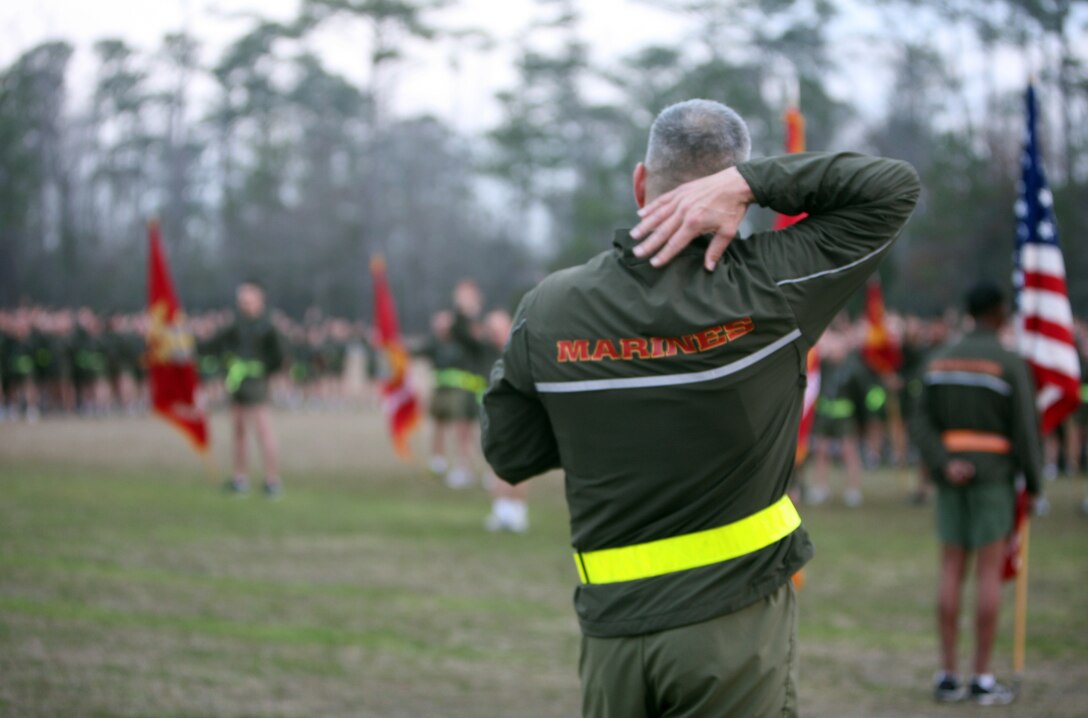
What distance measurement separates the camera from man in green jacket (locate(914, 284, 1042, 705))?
251 inches

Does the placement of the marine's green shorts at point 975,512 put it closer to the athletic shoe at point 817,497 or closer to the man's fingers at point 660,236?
the man's fingers at point 660,236

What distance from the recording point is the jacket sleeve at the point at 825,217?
283cm

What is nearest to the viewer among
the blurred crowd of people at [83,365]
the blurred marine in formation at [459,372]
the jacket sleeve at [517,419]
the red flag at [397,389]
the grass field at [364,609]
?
the jacket sleeve at [517,419]

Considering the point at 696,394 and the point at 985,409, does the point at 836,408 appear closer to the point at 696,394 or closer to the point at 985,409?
the point at 985,409

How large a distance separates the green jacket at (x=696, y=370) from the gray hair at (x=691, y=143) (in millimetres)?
85

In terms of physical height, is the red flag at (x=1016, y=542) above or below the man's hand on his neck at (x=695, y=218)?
below

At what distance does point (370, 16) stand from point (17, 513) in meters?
35.7

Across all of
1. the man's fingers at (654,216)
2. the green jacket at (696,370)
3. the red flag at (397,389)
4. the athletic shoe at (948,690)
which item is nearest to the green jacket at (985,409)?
the athletic shoe at (948,690)

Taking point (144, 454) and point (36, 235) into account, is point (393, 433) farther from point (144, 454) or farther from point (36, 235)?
point (36, 235)

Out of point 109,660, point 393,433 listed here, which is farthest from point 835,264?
point 393,433

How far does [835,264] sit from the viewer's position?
2859 mm

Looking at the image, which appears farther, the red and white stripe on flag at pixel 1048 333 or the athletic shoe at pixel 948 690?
the red and white stripe on flag at pixel 1048 333

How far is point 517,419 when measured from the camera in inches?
118

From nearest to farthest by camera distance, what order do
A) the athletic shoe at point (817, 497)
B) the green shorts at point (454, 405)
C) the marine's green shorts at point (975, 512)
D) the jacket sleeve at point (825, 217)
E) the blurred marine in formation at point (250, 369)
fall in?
the jacket sleeve at point (825, 217), the marine's green shorts at point (975, 512), the blurred marine in formation at point (250, 369), the athletic shoe at point (817, 497), the green shorts at point (454, 405)
